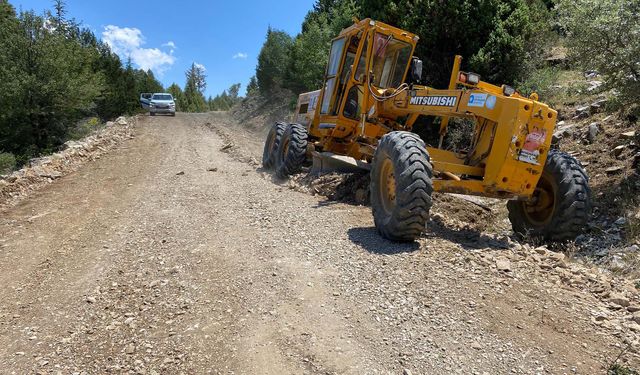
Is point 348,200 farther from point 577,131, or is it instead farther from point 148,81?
point 148,81

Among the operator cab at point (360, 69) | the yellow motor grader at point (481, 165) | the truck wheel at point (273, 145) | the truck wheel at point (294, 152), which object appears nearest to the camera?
the yellow motor grader at point (481, 165)

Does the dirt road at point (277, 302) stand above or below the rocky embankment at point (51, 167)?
above

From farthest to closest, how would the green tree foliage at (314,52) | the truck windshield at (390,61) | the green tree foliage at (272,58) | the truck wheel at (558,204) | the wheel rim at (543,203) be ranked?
the green tree foliage at (272,58), the green tree foliage at (314,52), the truck windshield at (390,61), the wheel rim at (543,203), the truck wheel at (558,204)

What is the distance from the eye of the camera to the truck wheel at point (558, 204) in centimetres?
573

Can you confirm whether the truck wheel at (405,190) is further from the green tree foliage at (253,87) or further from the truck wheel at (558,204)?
the green tree foliage at (253,87)

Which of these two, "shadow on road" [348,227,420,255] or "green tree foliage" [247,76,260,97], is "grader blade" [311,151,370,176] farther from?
"green tree foliage" [247,76,260,97]

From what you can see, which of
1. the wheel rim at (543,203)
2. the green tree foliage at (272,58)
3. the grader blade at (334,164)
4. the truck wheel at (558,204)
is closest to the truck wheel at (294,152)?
the grader blade at (334,164)

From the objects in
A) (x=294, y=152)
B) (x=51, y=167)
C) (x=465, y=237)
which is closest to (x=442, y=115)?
(x=465, y=237)

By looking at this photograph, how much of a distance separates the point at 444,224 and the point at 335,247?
1929 mm

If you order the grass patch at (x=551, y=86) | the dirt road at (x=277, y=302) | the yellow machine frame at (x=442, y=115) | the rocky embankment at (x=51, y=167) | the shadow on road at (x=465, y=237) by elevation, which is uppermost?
the grass patch at (x=551, y=86)

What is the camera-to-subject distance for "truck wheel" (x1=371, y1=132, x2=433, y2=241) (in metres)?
5.22

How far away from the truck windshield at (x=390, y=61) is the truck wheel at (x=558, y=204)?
3479 millimetres

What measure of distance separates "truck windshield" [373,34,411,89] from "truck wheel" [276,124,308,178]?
209 cm

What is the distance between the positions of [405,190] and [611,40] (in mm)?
4811
